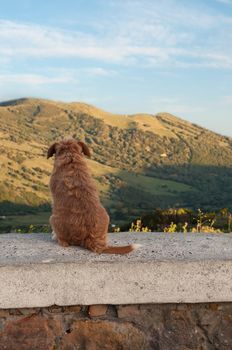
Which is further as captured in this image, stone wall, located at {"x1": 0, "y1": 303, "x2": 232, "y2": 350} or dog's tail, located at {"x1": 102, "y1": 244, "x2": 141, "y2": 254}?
dog's tail, located at {"x1": 102, "y1": 244, "x2": 141, "y2": 254}

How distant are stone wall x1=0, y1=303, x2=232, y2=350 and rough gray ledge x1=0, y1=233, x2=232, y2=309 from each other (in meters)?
0.11

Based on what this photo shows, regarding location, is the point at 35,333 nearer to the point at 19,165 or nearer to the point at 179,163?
the point at 19,165

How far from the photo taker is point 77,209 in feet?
13.6

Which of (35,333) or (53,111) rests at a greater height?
(53,111)

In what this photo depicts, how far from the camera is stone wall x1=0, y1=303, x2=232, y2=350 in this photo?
394cm

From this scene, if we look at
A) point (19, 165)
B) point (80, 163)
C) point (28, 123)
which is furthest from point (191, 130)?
point (80, 163)

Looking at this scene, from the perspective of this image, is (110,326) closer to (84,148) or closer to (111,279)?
(111,279)

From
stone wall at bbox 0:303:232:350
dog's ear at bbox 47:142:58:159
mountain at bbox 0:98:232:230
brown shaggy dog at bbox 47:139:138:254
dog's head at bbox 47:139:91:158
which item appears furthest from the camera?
mountain at bbox 0:98:232:230

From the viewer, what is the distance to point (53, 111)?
155m

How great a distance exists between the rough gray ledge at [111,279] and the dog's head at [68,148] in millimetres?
869

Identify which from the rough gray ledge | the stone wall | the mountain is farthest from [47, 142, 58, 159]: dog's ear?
the mountain

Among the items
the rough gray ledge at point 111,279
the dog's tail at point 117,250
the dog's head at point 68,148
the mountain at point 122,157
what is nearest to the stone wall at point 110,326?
the rough gray ledge at point 111,279

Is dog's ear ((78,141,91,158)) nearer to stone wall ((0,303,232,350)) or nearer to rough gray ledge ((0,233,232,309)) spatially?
rough gray ledge ((0,233,232,309))

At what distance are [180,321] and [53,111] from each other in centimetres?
15277
